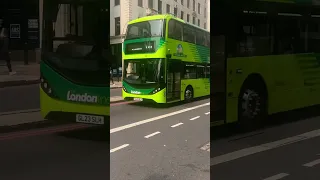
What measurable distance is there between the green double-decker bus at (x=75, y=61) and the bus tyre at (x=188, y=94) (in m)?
0.44

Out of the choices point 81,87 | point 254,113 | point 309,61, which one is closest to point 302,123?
point 254,113

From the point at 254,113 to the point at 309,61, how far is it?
0.64 metres

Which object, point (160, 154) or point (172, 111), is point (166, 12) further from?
point (160, 154)

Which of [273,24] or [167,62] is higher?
[273,24]

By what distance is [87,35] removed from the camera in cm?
183

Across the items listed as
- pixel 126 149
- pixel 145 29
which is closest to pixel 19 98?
pixel 126 149

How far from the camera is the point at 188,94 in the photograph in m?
1.75

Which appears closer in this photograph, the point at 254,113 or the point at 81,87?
the point at 81,87

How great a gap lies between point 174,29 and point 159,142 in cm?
62

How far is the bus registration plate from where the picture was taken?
72.8 inches

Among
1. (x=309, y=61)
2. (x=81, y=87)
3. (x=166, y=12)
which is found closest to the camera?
(x=166, y=12)

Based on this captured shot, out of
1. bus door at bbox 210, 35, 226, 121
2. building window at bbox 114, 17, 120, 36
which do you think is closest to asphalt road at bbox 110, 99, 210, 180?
bus door at bbox 210, 35, 226, 121

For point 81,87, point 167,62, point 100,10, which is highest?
point 100,10

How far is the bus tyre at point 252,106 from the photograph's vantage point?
235 cm
